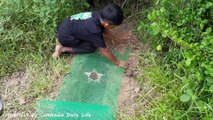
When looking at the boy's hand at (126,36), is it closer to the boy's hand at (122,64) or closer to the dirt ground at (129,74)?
the dirt ground at (129,74)

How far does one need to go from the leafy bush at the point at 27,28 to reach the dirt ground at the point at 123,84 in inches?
7.4

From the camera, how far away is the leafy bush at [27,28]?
3.88m

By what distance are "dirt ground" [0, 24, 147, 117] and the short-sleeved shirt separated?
33cm

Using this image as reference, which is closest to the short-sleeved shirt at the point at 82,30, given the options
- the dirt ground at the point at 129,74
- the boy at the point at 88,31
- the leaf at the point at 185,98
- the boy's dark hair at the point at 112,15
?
the boy at the point at 88,31

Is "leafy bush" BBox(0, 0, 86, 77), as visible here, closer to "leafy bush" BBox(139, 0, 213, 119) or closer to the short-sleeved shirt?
the short-sleeved shirt

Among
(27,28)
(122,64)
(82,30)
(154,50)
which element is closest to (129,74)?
(122,64)

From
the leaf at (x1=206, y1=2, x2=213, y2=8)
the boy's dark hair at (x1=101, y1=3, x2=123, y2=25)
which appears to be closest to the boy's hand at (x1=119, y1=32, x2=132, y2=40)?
the boy's dark hair at (x1=101, y1=3, x2=123, y2=25)

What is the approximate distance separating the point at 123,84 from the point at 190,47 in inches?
36.6

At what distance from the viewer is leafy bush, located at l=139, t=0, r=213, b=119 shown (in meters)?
2.74

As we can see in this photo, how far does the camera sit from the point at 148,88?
3.33m

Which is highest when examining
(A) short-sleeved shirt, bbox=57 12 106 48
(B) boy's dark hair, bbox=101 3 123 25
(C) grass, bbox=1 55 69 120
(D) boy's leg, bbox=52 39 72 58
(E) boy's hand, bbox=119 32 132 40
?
(B) boy's dark hair, bbox=101 3 123 25

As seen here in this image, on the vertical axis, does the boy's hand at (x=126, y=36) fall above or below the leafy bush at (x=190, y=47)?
below

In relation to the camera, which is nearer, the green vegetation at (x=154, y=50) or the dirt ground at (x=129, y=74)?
the green vegetation at (x=154, y=50)

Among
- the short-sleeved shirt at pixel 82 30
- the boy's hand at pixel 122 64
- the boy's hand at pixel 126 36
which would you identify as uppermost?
the short-sleeved shirt at pixel 82 30
